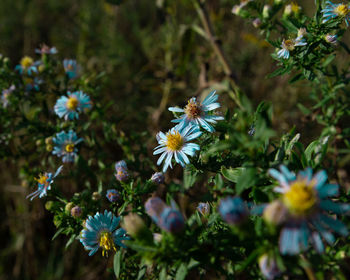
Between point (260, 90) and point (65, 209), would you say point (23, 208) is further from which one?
point (260, 90)

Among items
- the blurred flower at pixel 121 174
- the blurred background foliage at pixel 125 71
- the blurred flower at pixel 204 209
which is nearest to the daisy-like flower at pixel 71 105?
the blurred background foliage at pixel 125 71

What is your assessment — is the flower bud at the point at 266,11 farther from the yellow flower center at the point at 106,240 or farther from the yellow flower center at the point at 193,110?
the yellow flower center at the point at 106,240

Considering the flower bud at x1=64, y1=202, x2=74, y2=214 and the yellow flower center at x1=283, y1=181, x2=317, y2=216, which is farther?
the flower bud at x1=64, y1=202, x2=74, y2=214

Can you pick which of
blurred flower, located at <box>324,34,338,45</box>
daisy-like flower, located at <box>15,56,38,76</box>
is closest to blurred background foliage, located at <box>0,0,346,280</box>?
daisy-like flower, located at <box>15,56,38,76</box>

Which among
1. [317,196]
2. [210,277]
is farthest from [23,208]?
[317,196]

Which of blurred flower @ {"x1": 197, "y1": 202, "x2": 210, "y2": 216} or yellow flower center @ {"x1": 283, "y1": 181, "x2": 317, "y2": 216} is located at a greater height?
blurred flower @ {"x1": 197, "y1": 202, "x2": 210, "y2": 216}

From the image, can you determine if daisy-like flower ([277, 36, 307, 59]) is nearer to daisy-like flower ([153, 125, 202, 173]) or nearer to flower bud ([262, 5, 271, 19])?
flower bud ([262, 5, 271, 19])

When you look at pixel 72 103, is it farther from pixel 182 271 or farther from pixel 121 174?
pixel 182 271
